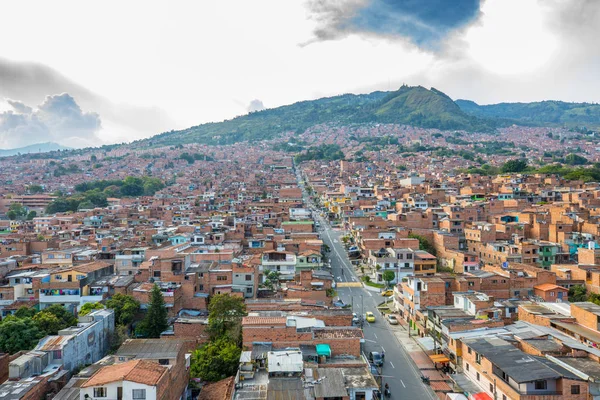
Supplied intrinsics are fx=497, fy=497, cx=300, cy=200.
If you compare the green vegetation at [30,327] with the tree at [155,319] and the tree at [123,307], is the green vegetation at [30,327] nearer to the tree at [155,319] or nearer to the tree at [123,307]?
the tree at [123,307]

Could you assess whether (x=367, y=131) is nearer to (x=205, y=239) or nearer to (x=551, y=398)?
(x=205, y=239)

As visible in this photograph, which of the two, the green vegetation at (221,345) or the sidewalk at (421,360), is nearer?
the green vegetation at (221,345)

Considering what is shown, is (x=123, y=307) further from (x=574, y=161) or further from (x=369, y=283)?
(x=574, y=161)

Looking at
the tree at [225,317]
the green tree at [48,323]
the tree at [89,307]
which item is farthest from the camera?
the tree at [89,307]

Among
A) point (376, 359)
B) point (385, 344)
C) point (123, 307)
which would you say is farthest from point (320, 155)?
point (376, 359)

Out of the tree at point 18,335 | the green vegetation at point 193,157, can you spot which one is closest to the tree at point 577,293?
the tree at point 18,335
